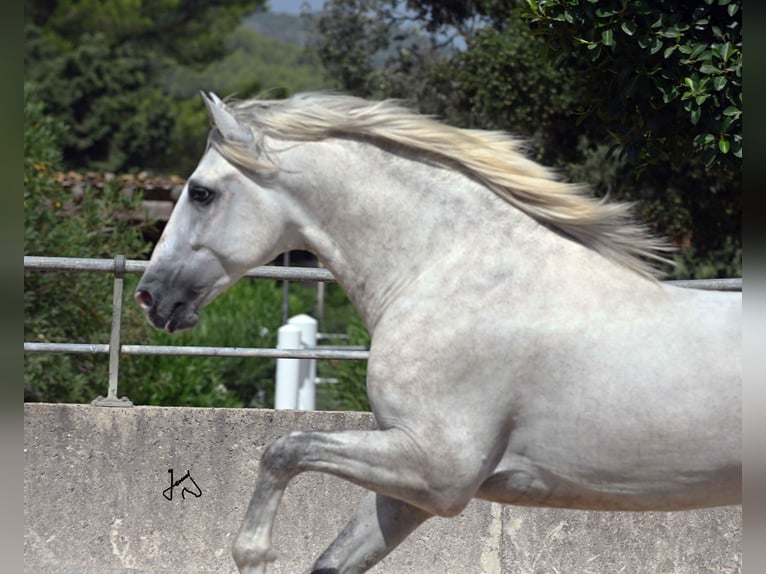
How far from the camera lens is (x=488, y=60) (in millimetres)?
11375

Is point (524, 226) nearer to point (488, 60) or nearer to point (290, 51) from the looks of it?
point (488, 60)

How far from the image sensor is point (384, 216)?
362 cm

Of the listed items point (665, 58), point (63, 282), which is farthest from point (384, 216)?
point (63, 282)

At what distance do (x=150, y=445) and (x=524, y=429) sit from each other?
249cm

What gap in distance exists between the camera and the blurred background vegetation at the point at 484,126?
14.8ft

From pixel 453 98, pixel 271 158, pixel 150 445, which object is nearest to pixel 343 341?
pixel 453 98

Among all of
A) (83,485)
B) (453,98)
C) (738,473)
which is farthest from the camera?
(453,98)

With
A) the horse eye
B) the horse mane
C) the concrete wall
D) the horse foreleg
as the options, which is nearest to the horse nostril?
the horse eye

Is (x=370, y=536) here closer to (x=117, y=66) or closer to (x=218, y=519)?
(x=218, y=519)

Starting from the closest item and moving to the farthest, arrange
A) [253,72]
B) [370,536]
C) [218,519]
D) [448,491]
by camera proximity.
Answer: [448,491] < [370,536] < [218,519] < [253,72]

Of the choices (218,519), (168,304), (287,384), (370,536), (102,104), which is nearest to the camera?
(370,536)

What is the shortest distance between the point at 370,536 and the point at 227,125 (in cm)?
138

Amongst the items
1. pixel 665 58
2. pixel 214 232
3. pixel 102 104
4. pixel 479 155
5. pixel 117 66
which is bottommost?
pixel 102 104

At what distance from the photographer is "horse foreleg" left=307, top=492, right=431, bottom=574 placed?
11.5ft
